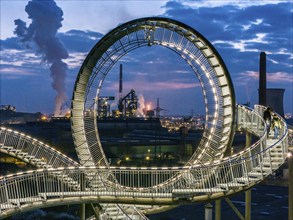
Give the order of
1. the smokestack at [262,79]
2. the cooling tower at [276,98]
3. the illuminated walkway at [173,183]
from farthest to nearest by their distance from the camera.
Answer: the cooling tower at [276,98] → the smokestack at [262,79] → the illuminated walkway at [173,183]

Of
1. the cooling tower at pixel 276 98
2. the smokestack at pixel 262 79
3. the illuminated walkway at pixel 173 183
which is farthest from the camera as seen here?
the cooling tower at pixel 276 98

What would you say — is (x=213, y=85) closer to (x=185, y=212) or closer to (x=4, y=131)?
(x=4, y=131)

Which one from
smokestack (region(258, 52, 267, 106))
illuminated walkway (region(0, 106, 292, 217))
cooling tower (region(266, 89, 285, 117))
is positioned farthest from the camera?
cooling tower (region(266, 89, 285, 117))

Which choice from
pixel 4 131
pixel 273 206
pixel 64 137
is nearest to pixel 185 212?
pixel 273 206

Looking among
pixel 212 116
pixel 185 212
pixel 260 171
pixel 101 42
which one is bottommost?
pixel 185 212

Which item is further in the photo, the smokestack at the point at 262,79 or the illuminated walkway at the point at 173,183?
the smokestack at the point at 262,79

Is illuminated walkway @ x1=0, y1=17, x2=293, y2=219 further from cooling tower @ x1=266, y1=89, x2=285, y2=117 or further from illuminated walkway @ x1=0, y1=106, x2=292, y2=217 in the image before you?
cooling tower @ x1=266, y1=89, x2=285, y2=117

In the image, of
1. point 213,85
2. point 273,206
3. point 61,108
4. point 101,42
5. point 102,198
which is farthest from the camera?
point 61,108

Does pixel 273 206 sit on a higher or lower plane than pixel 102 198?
lower

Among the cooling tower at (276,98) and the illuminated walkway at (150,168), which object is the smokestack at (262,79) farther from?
the illuminated walkway at (150,168)

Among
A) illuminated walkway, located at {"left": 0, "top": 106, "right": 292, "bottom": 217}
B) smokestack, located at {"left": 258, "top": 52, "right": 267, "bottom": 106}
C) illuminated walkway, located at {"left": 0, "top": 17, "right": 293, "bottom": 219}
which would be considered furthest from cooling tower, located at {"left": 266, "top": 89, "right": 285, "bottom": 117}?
illuminated walkway, located at {"left": 0, "top": 106, "right": 292, "bottom": 217}

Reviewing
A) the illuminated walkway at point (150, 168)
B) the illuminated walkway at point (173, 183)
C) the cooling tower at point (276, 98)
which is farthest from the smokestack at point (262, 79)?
the illuminated walkway at point (173, 183)
